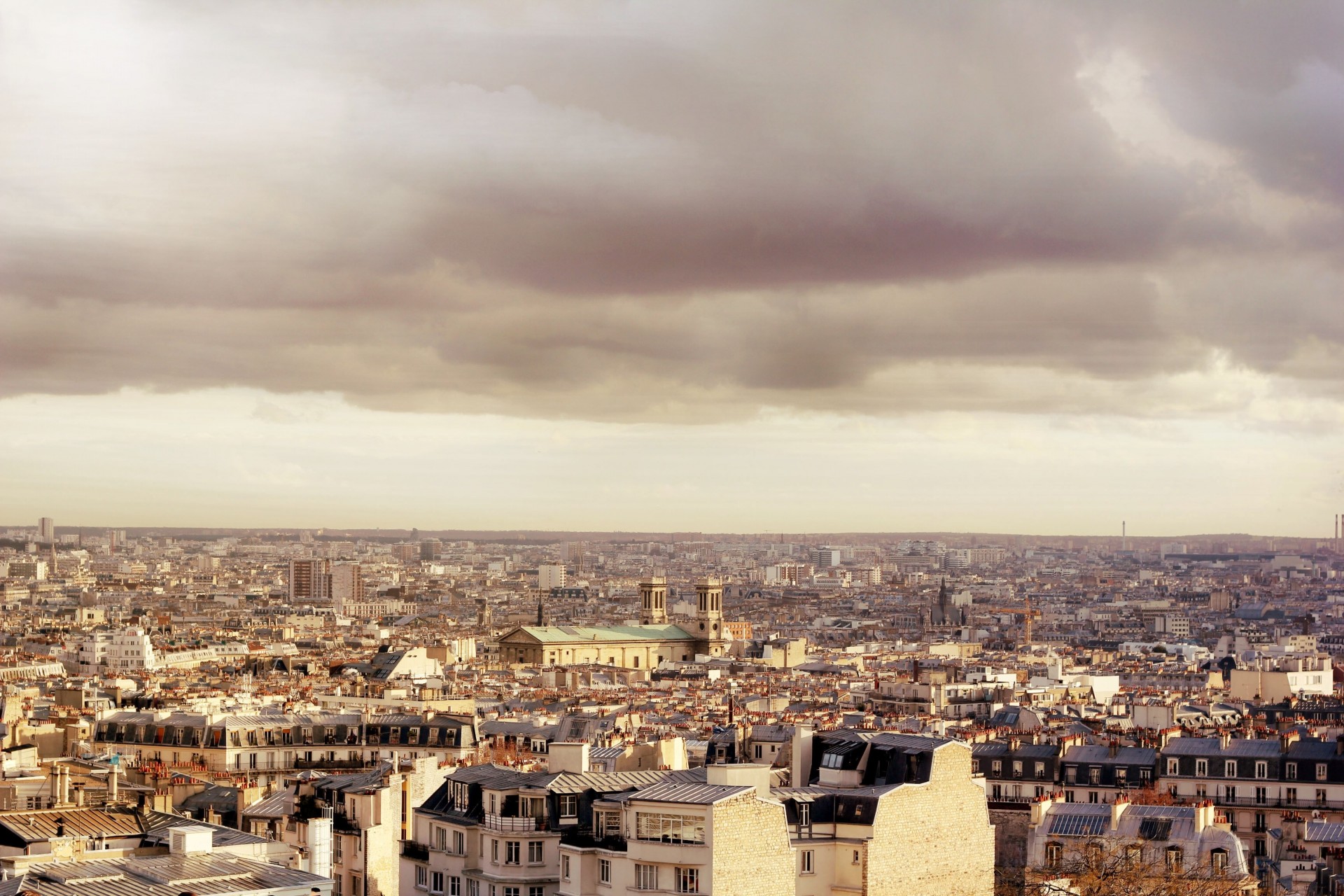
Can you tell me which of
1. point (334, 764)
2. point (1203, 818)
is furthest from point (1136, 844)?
point (334, 764)

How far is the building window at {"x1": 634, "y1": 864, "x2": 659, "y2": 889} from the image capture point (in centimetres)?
3125

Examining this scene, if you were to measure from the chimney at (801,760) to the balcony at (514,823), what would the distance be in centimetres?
576

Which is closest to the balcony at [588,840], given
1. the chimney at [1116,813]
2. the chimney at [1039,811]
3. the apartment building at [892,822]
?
the apartment building at [892,822]

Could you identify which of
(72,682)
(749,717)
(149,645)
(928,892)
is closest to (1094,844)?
(928,892)

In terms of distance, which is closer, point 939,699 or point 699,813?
point 699,813

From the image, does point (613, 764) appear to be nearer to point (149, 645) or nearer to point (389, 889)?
point (389, 889)

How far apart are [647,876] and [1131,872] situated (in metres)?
7.92

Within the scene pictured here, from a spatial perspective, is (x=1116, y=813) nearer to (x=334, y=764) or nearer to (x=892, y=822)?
(x=892, y=822)

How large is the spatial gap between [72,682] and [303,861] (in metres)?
90.3

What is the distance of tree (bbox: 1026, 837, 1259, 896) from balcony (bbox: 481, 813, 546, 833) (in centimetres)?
746

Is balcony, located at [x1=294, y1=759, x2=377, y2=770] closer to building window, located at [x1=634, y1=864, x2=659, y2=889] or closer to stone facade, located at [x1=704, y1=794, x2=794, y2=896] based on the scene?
building window, located at [x1=634, y1=864, x2=659, y2=889]

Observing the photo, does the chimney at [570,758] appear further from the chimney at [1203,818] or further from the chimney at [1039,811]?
the chimney at [1203,818]

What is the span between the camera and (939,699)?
101 meters

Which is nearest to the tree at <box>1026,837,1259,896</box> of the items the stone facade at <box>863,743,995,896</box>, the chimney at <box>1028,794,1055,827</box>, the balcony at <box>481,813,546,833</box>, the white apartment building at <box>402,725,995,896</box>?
the stone facade at <box>863,743,995,896</box>
